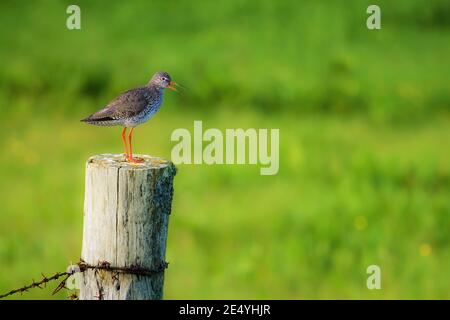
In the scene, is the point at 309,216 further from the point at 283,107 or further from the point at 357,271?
the point at 283,107

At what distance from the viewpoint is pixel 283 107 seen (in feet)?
64.5

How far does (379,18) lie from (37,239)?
10.1 meters

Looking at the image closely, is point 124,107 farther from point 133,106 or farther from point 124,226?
point 124,226

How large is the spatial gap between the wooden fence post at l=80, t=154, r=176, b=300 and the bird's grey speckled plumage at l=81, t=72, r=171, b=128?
0.88 metres

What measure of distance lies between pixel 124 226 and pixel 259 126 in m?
12.0

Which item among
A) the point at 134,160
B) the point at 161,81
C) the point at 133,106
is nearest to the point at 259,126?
the point at 161,81

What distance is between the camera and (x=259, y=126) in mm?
18594

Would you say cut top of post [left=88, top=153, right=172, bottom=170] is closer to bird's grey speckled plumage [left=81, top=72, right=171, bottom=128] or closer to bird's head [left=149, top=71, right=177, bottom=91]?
bird's grey speckled plumage [left=81, top=72, right=171, bottom=128]

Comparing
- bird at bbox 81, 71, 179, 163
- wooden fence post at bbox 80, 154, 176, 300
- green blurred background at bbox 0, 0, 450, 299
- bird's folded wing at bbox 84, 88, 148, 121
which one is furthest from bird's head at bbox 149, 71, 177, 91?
→ green blurred background at bbox 0, 0, 450, 299

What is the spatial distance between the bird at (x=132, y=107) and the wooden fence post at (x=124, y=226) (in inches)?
27.0

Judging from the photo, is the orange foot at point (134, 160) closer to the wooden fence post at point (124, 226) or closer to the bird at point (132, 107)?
the wooden fence post at point (124, 226)

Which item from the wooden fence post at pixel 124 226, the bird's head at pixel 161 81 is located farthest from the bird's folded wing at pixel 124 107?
the wooden fence post at pixel 124 226

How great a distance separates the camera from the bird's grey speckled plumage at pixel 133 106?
302 inches

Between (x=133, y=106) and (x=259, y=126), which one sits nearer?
(x=133, y=106)
